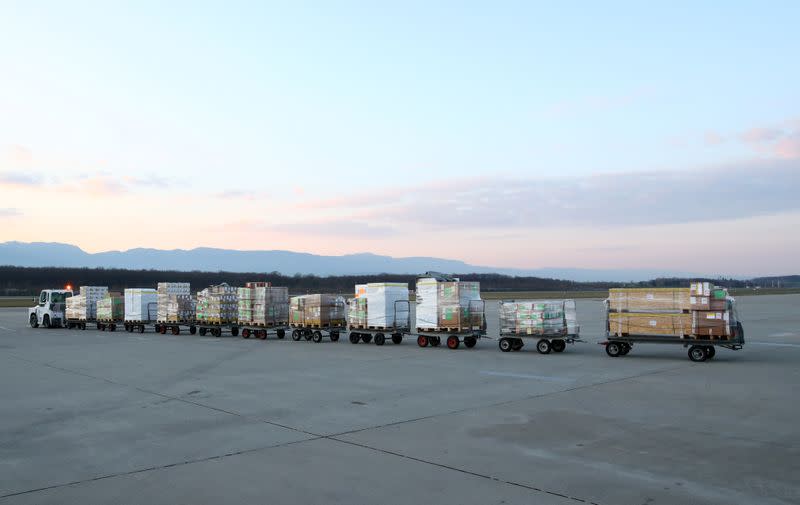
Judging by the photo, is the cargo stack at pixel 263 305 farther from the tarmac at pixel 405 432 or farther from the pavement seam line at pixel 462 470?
the pavement seam line at pixel 462 470

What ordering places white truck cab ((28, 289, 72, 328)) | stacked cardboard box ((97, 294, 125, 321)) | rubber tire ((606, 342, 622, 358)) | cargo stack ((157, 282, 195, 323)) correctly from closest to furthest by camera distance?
rubber tire ((606, 342, 622, 358))
cargo stack ((157, 282, 195, 323))
stacked cardboard box ((97, 294, 125, 321))
white truck cab ((28, 289, 72, 328))

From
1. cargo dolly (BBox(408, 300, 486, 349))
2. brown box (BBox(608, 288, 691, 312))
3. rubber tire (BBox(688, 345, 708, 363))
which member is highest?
brown box (BBox(608, 288, 691, 312))

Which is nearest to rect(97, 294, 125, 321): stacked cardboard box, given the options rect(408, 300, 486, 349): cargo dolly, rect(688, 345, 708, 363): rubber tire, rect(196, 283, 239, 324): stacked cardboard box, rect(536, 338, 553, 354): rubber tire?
rect(196, 283, 239, 324): stacked cardboard box

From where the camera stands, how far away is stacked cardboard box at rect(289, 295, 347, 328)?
82.9 feet

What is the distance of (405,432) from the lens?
928 centimetres

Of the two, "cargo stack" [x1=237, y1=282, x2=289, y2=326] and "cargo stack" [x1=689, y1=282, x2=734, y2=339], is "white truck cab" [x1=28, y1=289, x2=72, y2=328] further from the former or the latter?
"cargo stack" [x1=689, y1=282, x2=734, y2=339]

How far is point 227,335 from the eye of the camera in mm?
29781

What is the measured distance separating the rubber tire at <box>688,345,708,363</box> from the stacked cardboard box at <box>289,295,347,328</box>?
12.9 m

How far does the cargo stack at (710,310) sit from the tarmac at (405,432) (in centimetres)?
89

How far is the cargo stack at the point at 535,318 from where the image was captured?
64.3 feet

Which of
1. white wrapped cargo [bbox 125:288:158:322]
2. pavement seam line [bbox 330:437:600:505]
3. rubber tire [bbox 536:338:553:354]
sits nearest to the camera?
pavement seam line [bbox 330:437:600:505]

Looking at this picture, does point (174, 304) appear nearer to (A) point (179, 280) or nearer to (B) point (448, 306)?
(B) point (448, 306)

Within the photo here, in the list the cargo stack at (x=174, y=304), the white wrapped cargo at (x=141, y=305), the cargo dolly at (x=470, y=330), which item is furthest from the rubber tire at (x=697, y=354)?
the white wrapped cargo at (x=141, y=305)

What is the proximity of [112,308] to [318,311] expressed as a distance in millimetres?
14431
